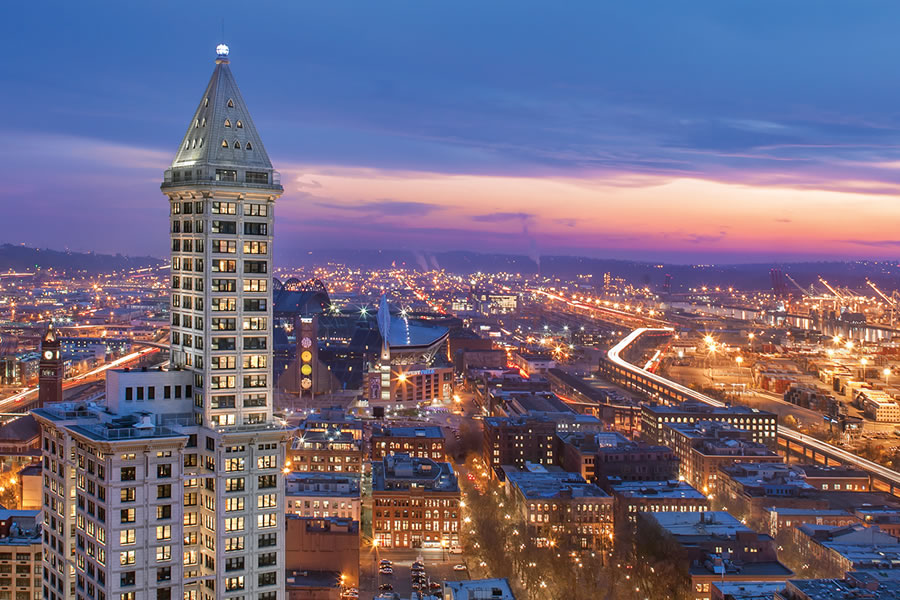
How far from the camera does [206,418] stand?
71.2 feet

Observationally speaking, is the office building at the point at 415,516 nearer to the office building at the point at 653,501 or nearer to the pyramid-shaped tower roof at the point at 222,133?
the office building at the point at 653,501

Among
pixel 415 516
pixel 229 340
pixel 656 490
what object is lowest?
pixel 415 516

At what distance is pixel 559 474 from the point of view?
4734 centimetres

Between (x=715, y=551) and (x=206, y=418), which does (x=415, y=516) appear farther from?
(x=206, y=418)

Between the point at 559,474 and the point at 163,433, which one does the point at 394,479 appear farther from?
the point at 163,433

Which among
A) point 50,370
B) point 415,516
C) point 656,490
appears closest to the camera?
point 415,516

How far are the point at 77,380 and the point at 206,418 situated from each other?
60804 millimetres

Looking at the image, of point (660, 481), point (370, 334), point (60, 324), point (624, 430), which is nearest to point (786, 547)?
point (660, 481)

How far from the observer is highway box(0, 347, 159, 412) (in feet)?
221

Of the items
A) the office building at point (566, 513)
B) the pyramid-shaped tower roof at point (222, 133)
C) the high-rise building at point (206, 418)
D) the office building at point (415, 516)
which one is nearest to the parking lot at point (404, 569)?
the office building at point (415, 516)

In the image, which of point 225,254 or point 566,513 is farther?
point 566,513

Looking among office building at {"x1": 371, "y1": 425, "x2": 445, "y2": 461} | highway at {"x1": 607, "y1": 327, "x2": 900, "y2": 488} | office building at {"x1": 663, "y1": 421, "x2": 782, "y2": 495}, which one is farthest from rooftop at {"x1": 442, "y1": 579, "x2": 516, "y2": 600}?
highway at {"x1": 607, "y1": 327, "x2": 900, "y2": 488}

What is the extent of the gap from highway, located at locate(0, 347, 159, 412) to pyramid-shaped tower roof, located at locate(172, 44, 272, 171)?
111ft

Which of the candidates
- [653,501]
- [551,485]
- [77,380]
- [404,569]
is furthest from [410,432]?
[77,380]
